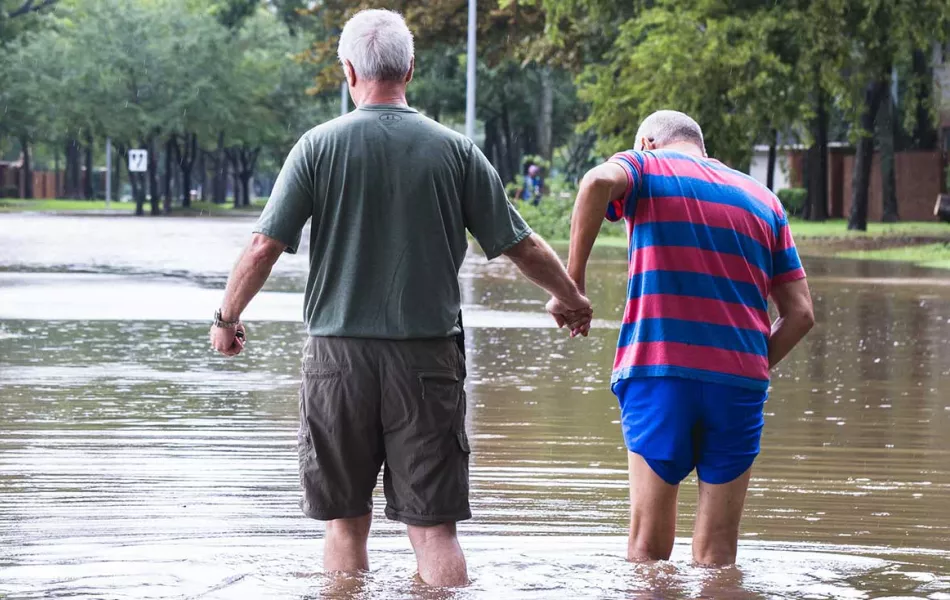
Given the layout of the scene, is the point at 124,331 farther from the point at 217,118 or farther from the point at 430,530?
the point at 217,118

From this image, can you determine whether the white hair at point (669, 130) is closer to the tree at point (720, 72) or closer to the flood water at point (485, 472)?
the flood water at point (485, 472)

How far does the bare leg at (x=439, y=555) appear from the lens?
521 centimetres

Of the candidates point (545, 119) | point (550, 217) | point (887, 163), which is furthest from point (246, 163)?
point (550, 217)

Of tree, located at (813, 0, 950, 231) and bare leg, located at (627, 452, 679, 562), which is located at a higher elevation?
tree, located at (813, 0, 950, 231)

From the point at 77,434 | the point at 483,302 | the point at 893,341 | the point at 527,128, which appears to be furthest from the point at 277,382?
the point at 527,128

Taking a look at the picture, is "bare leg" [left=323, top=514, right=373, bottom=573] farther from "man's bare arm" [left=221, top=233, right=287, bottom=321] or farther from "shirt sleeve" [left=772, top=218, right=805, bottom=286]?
"shirt sleeve" [left=772, top=218, right=805, bottom=286]

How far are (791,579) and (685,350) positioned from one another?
1.01 m

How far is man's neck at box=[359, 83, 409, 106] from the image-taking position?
516 centimetres

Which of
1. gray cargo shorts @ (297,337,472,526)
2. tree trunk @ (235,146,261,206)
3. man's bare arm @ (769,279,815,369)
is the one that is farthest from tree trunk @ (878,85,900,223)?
tree trunk @ (235,146,261,206)

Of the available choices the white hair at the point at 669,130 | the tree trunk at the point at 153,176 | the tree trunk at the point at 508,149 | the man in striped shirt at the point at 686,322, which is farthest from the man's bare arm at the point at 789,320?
the tree trunk at the point at 153,176

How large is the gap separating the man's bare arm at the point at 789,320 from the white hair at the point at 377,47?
136cm

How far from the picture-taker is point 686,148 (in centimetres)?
535

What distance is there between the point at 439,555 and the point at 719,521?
84 cm

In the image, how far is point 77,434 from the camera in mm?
8977
